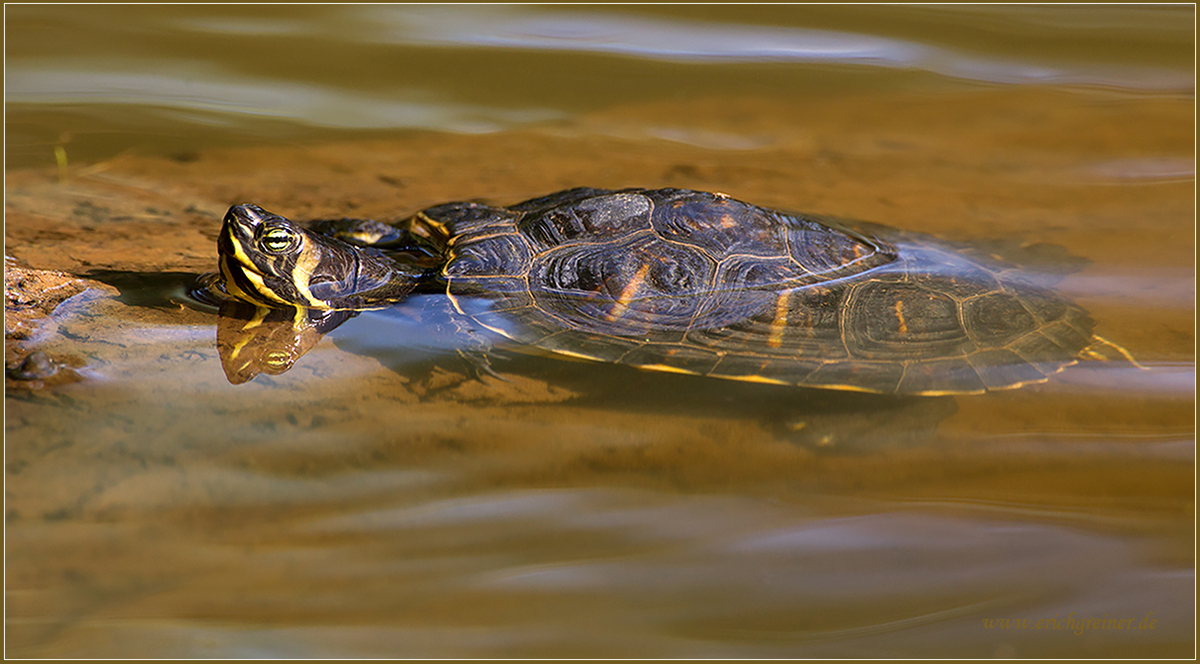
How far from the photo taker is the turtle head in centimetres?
345

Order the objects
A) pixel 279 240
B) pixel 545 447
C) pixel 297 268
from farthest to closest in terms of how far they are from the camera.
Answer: pixel 297 268
pixel 279 240
pixel 545 447

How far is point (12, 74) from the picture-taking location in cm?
567

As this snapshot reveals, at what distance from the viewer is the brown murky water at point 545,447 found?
2.46 m

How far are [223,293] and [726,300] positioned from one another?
240cm

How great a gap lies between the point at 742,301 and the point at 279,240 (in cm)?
217

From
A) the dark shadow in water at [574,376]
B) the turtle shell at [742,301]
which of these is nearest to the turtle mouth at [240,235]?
the dark shadow in water at [574,376]

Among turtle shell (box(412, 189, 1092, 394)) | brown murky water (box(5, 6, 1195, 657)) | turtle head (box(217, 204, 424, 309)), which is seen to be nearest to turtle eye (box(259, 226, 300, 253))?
turtle head (box(217, 204, 424, 309))

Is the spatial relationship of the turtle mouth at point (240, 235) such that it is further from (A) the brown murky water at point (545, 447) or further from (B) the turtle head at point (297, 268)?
(A) the brown murky water at point (545, 447)

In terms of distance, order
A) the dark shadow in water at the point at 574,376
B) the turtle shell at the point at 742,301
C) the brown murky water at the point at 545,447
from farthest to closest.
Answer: the turtle shell at the point at 742,301 < the dark shadow in water at the point at 574,376 < the brown murky water at the point at 545,447

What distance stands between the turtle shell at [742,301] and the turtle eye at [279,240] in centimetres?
73

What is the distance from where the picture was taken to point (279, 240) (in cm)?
352

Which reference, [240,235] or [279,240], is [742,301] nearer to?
[279,240]

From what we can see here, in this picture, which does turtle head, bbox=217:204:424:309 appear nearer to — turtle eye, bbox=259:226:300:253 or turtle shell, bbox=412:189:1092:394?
turtle eye, bbox=259:226:300:253

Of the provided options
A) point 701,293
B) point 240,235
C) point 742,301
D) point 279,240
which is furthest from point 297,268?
point 742,301
